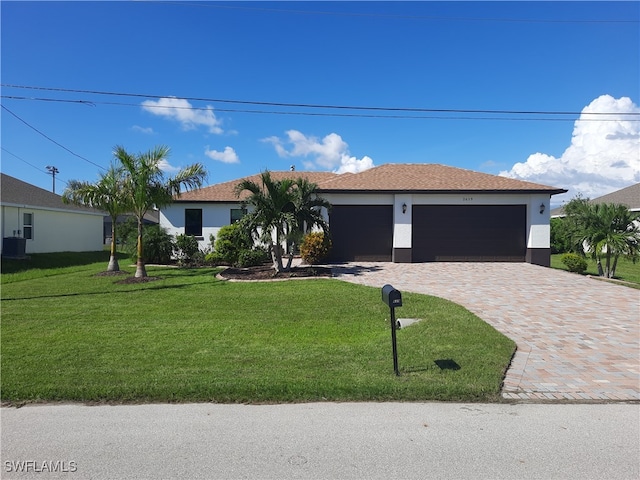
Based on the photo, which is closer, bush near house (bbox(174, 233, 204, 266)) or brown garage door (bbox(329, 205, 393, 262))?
brown garage door (bbox(329, 205, 393, 262))

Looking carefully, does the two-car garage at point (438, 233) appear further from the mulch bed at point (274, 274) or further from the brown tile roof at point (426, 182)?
the mulch bed at point (274, 274)

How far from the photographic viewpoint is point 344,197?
16656mm

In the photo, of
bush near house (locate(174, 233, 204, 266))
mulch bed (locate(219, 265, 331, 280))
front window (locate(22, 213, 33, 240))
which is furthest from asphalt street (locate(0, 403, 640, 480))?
front window (locate(22, 213, 33, 240))

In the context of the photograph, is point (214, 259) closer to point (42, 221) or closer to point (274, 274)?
point (274, 274)

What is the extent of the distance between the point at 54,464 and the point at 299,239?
364 inches

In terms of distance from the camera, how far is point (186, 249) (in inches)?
703

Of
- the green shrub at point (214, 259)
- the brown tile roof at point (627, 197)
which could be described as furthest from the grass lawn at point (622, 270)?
the green shrub at point (214, 259)

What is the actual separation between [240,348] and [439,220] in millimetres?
13165

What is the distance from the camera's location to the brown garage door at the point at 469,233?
16.4 metres

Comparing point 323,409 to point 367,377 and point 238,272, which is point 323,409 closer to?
point 367,377

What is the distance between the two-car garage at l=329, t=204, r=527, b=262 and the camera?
16.4m

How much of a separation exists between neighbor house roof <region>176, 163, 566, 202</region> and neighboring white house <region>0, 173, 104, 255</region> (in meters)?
8.39

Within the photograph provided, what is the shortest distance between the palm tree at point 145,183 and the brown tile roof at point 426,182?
20.1 feet

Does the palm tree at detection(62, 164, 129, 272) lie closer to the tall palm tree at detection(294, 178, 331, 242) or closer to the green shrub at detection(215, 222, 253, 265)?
the green shrub at detection(215, 222, 253, 265)
